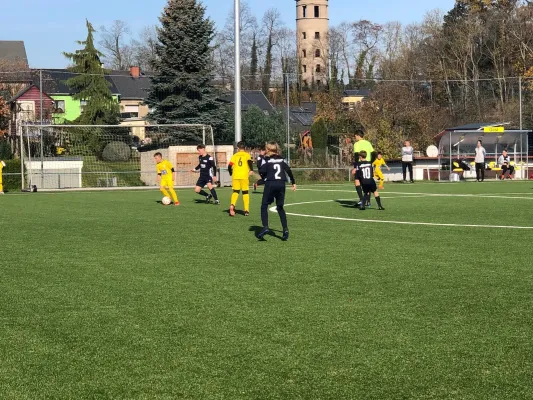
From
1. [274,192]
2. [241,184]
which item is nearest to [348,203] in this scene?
[241,184]

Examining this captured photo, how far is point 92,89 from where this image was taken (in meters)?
73.0

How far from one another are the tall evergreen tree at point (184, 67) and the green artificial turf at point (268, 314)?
3754 cm

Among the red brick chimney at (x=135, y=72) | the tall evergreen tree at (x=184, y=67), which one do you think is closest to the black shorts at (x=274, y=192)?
the tall evergreen tree at (x=184, y=67)

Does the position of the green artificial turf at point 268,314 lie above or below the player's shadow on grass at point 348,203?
below

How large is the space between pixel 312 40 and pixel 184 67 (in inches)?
3167

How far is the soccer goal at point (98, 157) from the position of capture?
38156 mm

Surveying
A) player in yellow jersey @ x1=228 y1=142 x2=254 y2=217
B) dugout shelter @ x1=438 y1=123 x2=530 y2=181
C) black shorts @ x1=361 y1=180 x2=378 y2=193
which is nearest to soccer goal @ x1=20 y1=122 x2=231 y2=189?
dugout shelter @ x1=438 y1=123 x2=530 y2=181

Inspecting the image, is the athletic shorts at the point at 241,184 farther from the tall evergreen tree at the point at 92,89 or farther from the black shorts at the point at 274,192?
the tall evergreen tree at the point at 92,89

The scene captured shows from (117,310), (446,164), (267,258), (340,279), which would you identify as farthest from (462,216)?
(446,164)

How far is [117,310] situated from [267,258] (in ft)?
13.0

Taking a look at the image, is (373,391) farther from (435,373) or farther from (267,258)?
(267,258)

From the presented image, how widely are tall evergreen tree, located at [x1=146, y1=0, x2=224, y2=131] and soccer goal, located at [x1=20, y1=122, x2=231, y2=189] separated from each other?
3507 millimetres

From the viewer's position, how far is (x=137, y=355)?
637cm

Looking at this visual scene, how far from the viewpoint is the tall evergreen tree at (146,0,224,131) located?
173 ft
